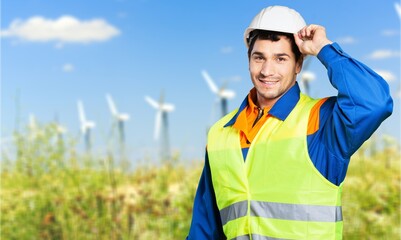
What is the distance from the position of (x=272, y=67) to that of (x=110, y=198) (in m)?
4.26

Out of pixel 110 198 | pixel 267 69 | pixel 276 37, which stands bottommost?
pixel 110 198

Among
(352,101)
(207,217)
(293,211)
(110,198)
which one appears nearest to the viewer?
(352,101)

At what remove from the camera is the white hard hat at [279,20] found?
2.51 meters

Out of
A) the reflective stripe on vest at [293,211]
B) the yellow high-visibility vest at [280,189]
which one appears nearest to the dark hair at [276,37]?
the yellow high-visibility vest at [280,189]

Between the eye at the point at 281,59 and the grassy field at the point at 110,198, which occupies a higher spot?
the eye at the point at 281,59

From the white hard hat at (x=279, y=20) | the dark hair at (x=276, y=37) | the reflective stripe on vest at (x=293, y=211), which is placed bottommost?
the reflective stripe on vest at (x=293, y=211)

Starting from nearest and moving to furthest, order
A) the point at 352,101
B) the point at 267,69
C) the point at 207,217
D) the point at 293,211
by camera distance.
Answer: the point at 352,101
the point at 293,211
the point at 267,69
the point at 207,217

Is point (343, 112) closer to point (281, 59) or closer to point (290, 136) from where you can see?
point (290, 136)

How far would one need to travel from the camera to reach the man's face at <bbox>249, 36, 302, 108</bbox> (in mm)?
2525

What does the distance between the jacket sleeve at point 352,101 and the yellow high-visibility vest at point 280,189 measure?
137 mm

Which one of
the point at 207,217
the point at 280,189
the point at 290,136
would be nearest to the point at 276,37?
the point at 290,136

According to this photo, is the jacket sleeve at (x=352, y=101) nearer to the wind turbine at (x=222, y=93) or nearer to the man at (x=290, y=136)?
the man at (x=290, y=136)

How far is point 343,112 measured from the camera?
2258 millimetres

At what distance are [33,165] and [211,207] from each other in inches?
192
